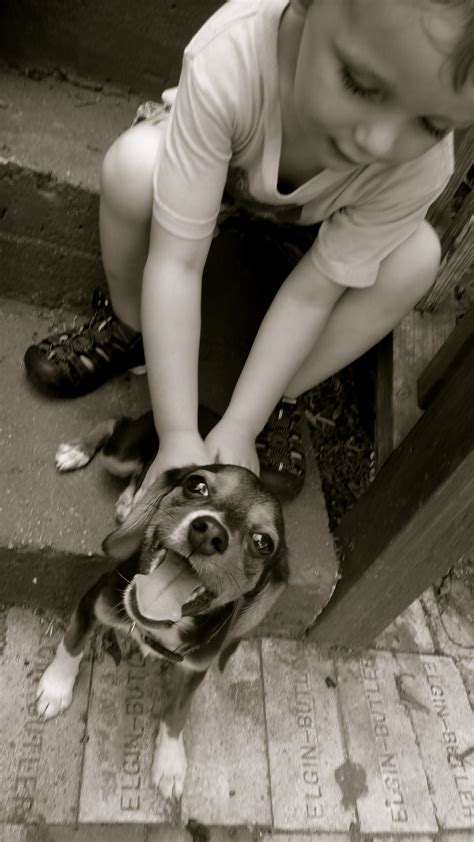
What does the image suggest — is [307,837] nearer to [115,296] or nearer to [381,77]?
[115,296]

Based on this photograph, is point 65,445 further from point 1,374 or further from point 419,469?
point 419,469

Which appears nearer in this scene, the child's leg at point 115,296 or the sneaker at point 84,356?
the child's leg at point 115,296

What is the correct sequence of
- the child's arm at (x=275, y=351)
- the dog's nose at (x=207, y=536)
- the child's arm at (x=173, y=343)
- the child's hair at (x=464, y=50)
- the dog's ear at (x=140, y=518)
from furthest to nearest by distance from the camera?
the child's arm at (x=275, y=351) → the child's arm at (x=173, y=343) → the dog's ear at (x=140, y=518) → the dog's nose at (x=207, y=536) → the child's hair at (x=464, y=50)

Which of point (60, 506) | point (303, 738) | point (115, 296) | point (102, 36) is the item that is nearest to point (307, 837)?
point (303, 738)

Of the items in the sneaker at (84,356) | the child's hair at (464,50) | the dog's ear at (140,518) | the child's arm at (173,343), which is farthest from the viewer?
the sneaker at (84,356)

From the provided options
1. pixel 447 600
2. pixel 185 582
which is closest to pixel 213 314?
pixel 185 582

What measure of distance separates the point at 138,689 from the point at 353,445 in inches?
41.9

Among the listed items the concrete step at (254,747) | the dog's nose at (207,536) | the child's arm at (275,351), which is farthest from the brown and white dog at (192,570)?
the child's arm at (275,351)

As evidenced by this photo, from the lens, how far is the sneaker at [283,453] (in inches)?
63.7

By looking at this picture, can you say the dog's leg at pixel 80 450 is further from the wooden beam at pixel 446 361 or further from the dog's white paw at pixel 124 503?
the wooden beam at pixel 446 361

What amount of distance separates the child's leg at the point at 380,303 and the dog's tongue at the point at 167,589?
71 centimetres

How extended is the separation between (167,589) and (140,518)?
0.47 ft

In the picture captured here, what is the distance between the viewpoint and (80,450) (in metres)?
1.52

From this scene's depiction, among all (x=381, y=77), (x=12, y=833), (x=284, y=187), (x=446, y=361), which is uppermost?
(x=381, y=77)
